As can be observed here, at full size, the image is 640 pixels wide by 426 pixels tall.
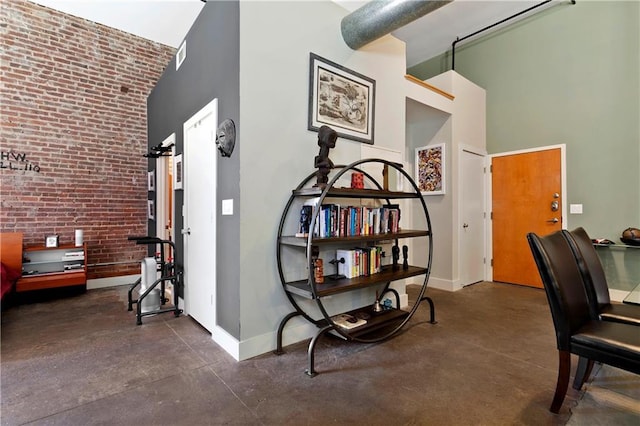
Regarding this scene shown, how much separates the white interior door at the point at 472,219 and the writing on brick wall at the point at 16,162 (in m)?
5.72

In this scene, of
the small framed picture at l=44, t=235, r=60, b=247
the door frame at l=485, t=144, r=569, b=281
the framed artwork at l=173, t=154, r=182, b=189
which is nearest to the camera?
the framed artwork at l=173, t=154, r=182, b=189

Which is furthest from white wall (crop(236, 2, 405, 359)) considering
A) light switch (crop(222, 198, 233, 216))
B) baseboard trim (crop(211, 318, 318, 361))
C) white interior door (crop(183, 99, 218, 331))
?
white interior door (crop(183, 99, 218, 331))

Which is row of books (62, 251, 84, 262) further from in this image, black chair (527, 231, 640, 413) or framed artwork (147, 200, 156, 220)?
black chair (527, 231, 640, 413)

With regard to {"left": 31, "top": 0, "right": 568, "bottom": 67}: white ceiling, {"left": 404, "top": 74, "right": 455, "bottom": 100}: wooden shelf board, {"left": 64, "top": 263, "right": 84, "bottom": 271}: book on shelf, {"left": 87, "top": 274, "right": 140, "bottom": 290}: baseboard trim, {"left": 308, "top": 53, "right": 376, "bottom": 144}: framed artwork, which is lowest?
{"left": 87, "top": 274, "right": 140, "bottom": 290}: baseboard trim

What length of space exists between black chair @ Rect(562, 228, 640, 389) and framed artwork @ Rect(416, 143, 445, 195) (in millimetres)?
2296

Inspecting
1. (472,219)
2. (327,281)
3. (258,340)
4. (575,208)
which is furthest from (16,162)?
(575,208)

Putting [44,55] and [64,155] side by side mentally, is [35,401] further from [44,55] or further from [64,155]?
[44,55]

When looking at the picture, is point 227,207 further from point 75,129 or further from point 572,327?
point 75,129

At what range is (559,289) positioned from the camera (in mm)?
1490

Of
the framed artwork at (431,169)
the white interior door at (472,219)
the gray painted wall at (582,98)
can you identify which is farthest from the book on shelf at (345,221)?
the gray painted wall at (582,98)

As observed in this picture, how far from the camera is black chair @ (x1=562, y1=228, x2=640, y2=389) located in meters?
1.78

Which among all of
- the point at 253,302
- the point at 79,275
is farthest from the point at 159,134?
the point at 253,302

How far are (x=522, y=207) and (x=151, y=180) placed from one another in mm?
5488

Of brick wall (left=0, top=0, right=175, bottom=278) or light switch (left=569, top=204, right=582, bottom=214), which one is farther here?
light switch (left=569, top=204, right=582, bottom=214)
